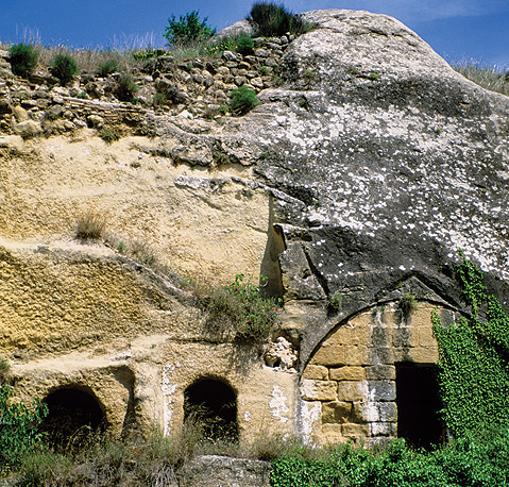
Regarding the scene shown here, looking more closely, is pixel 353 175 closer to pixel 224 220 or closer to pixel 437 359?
pixel 224 220

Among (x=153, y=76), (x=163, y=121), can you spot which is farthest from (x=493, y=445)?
(x=153, y=76)

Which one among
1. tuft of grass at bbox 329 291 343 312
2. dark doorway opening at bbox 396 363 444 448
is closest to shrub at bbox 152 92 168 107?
tuft of grass at bbox 329 291 343 312

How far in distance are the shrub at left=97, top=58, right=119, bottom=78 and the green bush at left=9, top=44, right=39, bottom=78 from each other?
2.98 ft

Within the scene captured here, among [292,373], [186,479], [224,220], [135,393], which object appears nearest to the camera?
[186,479]

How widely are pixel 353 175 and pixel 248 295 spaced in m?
2.40

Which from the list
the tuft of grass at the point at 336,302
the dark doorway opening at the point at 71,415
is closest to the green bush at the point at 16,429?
the dark doorway opening at the point at 71,415

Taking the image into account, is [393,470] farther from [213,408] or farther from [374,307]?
[213,408]

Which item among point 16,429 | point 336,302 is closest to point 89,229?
point 16,429

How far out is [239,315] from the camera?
10.1 meters

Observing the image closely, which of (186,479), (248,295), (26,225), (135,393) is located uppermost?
(26,225)

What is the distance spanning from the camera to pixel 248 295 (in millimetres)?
10516

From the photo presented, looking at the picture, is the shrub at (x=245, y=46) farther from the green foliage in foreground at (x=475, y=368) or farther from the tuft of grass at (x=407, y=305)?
the green foliage in foreground at (x=475, y=368)

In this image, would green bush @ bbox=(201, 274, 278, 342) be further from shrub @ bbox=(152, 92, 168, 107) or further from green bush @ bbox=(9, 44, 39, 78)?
green bush @ bbox=(9, 44, 39, 78)

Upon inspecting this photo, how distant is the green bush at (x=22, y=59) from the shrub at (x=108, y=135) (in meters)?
1.33
